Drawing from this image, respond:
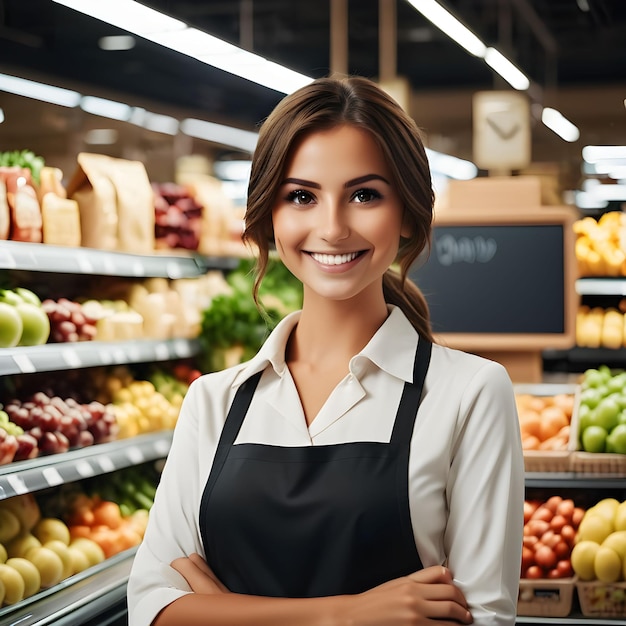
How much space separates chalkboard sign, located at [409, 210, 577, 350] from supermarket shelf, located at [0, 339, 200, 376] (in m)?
1.34

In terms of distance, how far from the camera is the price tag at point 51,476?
3.81 metres

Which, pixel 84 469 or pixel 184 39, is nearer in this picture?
pixel 84 469

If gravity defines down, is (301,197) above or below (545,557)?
above

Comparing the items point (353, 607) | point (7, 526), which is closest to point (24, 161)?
point (7, 526)

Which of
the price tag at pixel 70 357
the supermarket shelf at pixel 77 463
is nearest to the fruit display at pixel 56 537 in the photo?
the supermarket shelf at pixel 77 463

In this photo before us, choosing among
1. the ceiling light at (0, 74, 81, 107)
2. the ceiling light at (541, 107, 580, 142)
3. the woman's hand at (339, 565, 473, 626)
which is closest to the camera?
the woman's hand at (339, 565, 473, 626)

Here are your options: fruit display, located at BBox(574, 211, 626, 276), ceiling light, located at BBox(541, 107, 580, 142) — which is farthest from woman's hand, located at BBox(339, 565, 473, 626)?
ceiling light, located at BBox(541, 107, 580, 142)

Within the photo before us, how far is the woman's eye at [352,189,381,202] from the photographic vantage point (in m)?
1.68

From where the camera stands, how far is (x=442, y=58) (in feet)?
43.2

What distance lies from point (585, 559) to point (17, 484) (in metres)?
1.97

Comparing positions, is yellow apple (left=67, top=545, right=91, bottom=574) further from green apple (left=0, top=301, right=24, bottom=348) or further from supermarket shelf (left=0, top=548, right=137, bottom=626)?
green apple (left=0, top=301, right=24, bottom=348)

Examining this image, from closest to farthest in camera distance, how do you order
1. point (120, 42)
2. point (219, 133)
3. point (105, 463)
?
point (105, 463)
point (219, 133)
point (120, 42)

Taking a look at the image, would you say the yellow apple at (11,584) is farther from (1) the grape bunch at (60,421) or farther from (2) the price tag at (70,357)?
(2) the price tag at (70,357)

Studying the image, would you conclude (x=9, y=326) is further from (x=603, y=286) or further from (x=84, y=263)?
(x=603, y=286)
